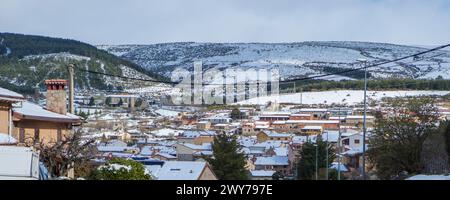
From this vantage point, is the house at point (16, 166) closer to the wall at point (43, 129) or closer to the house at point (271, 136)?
the house at point (271, 136)

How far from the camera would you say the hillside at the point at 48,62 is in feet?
7.73

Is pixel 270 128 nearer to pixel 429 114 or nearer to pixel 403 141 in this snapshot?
pixel 403 141

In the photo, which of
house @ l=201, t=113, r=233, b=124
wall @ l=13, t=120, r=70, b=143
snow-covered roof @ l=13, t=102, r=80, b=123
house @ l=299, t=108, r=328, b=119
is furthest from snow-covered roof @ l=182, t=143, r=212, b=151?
wall @ l=13, t=120, r=70, b=143

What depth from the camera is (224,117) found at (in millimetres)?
2543

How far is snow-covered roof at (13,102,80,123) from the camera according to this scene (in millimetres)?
4191

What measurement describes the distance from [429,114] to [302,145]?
1688mm

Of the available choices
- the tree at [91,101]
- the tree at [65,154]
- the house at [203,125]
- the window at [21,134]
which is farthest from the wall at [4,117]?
the house at [203,125]

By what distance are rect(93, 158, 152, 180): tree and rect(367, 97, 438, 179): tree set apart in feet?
3.37

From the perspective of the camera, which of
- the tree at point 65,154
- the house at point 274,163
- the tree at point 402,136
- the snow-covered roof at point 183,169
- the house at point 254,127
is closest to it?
the snow-covered roof at point 183,169

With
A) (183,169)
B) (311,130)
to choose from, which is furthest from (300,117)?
(183,169)

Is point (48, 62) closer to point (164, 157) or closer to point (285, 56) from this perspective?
point (164, 157)

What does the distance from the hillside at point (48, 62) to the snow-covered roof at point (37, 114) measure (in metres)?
1.22
